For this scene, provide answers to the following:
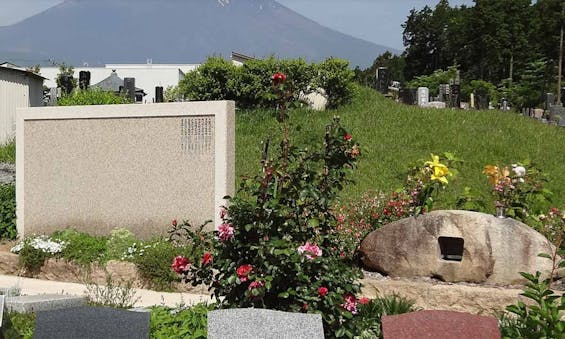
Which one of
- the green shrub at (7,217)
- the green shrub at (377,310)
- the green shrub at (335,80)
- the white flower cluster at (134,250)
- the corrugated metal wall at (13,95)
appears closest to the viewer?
the green shrub at (377,310)

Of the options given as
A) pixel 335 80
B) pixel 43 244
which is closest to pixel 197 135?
pixel 43 244

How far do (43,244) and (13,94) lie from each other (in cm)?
1332

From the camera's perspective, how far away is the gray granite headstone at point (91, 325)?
4477 millimetres

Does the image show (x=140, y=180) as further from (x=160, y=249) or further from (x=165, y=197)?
(x=160, y=249)

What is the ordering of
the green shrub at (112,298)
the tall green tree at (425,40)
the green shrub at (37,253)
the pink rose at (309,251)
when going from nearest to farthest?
1. the pink rose at (309,251)
2. the green shrub at (112,298)
3. the green shrub at (37,253)
4. the tall green tree at (425,40)

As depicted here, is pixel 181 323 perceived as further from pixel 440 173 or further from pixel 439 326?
pixel 440 173

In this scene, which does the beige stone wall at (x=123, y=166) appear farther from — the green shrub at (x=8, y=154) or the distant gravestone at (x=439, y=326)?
the distant gravestone at (x=439, y=326)

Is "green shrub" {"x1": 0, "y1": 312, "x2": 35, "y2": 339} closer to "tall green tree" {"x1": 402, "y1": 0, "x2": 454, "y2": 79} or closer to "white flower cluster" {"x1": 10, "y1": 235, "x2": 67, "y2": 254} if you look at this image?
"white flower cluster" {"x1": 10, "y1": 235, "x2": 67, "y2": 254}

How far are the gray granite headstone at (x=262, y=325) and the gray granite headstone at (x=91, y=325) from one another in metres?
0.45

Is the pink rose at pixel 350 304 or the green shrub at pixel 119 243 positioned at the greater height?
the pink rose at pixel 350 304

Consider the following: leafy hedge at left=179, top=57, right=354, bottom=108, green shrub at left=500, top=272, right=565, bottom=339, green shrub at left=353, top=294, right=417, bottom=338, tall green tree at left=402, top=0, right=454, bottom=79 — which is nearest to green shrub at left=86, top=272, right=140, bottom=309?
green shrub at left=353, top=294, right=417, bottom=338

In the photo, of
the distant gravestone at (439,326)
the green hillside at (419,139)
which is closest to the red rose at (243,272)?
the distant gravestone at (439,326)

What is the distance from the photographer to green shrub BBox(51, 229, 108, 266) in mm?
9555

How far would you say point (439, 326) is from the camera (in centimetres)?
443
